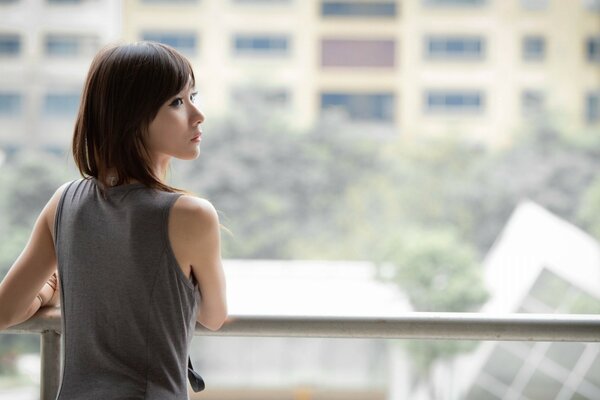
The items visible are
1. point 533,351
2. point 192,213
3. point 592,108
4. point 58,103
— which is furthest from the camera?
point 592,108

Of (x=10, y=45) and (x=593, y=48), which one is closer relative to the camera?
(x=10, y=45)

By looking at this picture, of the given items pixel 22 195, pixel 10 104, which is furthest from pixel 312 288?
pixel 10 104

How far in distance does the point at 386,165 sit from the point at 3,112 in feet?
26.4

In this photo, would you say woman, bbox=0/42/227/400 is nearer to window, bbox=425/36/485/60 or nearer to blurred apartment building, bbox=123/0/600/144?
blurred apartment building, bbox=123/0/600/144

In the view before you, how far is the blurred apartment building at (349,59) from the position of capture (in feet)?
56.9

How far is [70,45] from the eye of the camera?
17.3m

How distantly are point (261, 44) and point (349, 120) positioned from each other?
2.58 metres

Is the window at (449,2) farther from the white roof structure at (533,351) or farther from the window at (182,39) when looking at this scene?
the white roof structure at (533,351)

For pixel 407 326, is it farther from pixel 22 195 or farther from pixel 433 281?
pixel 22 195

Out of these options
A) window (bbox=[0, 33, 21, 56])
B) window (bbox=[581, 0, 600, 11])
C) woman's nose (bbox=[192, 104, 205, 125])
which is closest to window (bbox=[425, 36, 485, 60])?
window (bbox=[581, 0, 600, 11])

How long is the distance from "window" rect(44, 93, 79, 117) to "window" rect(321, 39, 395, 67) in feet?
17.9

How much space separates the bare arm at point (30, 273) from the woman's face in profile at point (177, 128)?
13cm

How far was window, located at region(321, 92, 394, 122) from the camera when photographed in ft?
59.1

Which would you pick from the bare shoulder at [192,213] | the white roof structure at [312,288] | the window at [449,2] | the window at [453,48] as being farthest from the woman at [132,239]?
the window at [449,2]
